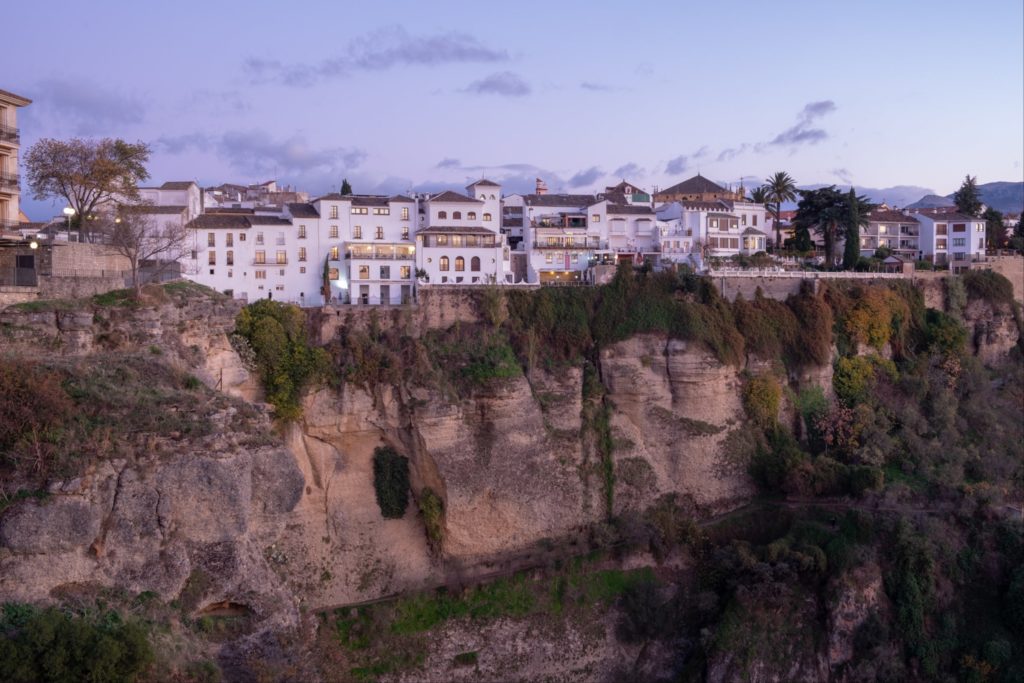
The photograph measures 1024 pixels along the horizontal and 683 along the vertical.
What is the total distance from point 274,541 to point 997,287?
31.6m

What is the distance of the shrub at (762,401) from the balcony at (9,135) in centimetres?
2450

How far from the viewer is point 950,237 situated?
49.3 meters

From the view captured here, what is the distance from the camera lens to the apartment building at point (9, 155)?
2819cm

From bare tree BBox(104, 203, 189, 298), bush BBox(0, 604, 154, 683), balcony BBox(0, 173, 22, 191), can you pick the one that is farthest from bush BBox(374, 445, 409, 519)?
balcony BBox(0, 173, 22, 191)

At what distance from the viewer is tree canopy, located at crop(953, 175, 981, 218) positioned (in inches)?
2124

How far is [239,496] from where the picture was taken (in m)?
21.2

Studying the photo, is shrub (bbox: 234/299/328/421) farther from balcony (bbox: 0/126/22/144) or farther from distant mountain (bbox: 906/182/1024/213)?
distant mountain (bbox: 906/182/1024/213)

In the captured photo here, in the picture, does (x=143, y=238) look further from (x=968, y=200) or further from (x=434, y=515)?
(x=968, y=200)

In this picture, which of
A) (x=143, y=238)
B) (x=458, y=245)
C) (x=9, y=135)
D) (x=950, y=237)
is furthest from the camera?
(x=950, y=237)

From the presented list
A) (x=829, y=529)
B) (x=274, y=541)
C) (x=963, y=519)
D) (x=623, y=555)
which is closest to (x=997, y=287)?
(x=963, y=519)

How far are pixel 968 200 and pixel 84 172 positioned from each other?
150ft

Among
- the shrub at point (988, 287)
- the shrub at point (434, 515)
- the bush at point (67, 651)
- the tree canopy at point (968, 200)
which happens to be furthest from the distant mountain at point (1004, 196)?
the bush at point (67, 651)

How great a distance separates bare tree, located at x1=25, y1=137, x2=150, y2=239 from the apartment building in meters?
2.30

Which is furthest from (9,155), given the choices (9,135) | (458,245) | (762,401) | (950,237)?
(950,237)
